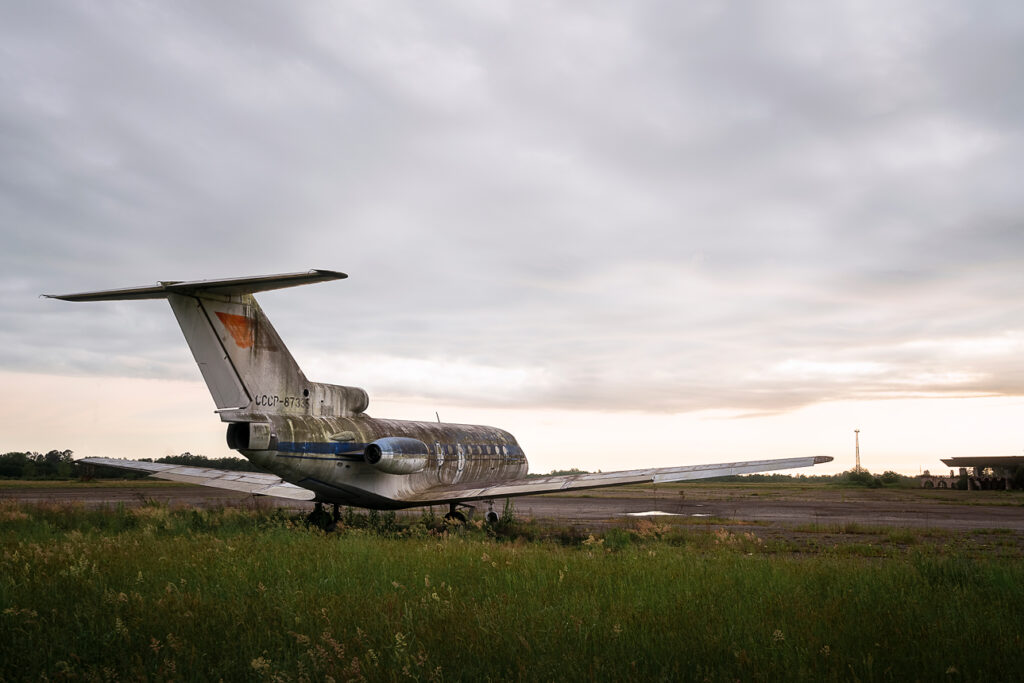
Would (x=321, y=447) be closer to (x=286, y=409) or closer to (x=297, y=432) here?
(x=297, y=432)

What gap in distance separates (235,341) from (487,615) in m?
10.8

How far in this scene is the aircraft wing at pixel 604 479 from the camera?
14242 millimetres

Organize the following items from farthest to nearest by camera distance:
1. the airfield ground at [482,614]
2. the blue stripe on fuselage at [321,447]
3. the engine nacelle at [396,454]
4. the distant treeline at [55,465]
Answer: the distant treeline at [55,465], the engine nacelle at [396,454], the blue stripe on fuselage at [321,447], the airfield ground at [482,614]

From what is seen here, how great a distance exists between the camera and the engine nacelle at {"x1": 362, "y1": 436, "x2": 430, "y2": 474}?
645 inches

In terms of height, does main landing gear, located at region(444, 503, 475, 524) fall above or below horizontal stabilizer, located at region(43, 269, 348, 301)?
below

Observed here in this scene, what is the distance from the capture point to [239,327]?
15.4 meters


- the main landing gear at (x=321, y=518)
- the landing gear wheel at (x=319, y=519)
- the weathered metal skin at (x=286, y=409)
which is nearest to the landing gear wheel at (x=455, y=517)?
the weathered metal skin at (x=286, y=409)

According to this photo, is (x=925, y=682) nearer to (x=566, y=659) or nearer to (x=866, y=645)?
(x=866, y=645)

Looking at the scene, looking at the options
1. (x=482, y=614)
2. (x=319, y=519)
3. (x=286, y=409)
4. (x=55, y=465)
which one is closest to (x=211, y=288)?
(x=286, y=409)

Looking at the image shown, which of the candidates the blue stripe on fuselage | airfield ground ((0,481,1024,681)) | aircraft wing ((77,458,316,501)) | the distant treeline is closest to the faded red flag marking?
the blue stripe on fuselage

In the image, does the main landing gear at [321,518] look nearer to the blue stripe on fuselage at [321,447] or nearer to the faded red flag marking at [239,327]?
the blue stripe on fuselage at [321,447]

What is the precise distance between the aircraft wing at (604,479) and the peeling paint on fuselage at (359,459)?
364 mm

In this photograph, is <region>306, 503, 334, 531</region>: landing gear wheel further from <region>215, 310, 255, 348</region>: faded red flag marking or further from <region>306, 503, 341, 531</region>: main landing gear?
<region>215, 310, 255, 348</region>: faded red flag marking

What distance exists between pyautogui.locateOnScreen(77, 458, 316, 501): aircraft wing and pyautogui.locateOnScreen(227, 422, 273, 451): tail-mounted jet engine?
2437 mm
